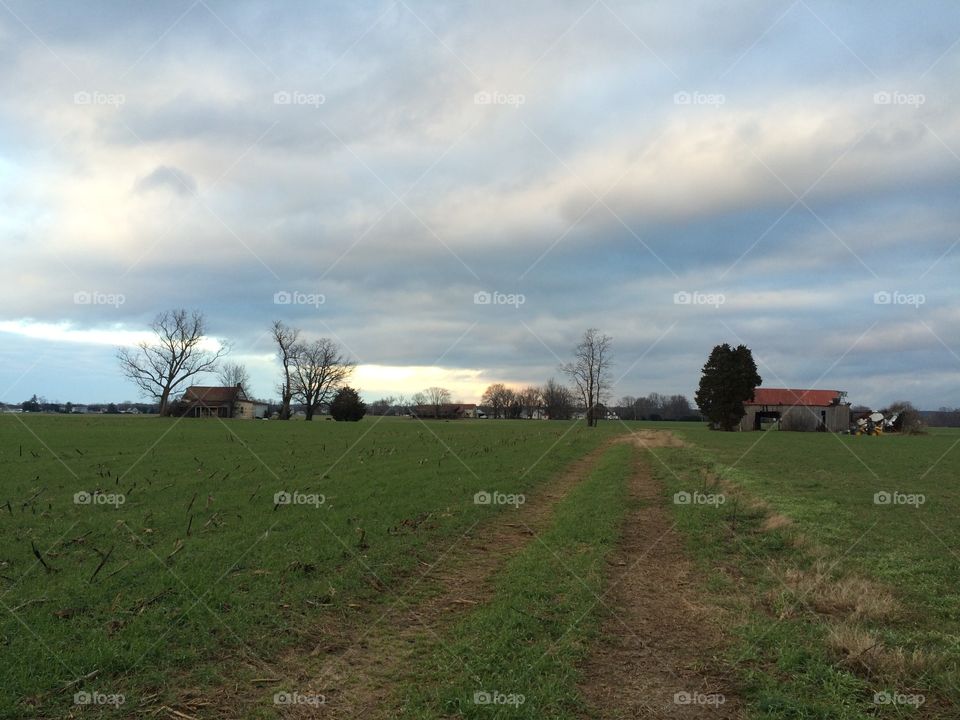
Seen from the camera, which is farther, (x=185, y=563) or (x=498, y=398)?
(x=498, y=398)

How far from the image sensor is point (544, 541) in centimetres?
1205

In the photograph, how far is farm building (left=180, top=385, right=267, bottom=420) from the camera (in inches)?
4739

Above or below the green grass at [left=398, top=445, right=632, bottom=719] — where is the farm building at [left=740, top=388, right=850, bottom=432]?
→ above

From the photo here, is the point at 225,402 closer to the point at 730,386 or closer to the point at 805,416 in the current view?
Result: the point at 730,386

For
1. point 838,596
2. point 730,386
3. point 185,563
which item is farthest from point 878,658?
point 730,386

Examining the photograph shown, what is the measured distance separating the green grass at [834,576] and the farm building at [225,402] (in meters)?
116

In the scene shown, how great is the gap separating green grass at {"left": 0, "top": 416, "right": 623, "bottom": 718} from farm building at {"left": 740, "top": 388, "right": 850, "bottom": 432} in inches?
3508

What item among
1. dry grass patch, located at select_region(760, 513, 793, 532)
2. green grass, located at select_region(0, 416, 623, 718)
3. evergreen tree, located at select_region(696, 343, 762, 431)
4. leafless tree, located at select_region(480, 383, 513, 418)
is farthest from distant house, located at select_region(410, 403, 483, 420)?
dry grass patch, located at select_region(760, 513, 793, 532)

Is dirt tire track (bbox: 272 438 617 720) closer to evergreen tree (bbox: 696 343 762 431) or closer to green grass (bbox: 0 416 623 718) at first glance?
green grass (bbox: 0 416 623 718)

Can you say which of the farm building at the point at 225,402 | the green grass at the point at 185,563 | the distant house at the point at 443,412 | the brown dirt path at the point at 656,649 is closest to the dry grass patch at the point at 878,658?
the brown dirt path at the point at 656,649

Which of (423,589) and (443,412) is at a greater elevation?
(443,412)

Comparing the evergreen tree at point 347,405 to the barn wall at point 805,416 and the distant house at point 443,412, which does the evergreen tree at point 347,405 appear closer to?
the distant house at point 443,412

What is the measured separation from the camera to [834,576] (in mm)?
9492

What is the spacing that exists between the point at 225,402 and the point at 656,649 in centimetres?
13099
